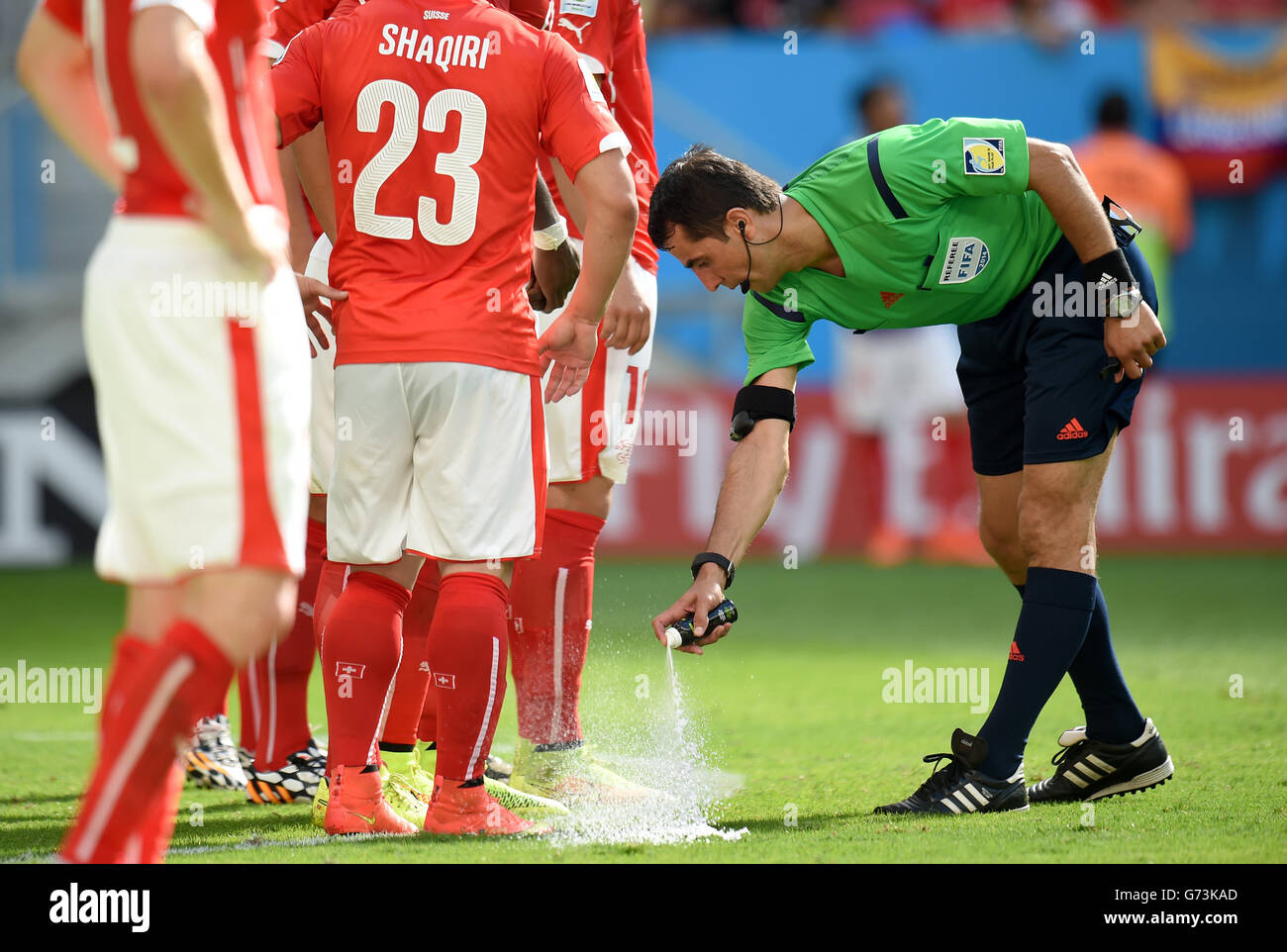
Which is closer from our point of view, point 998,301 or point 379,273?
point 379,273

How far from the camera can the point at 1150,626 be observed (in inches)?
310

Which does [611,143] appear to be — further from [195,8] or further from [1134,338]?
[1134,338]

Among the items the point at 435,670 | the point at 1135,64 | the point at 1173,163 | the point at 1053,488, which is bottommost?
the point at 435,670

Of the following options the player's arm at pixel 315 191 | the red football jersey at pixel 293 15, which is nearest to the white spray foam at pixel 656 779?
the player's arm at pixel 315 191

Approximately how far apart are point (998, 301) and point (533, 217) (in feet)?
4.21

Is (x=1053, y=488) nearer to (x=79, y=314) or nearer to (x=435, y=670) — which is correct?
(x=435, y=670)

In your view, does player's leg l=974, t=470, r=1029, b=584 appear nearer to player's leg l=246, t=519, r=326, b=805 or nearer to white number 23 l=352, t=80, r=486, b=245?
white number 23 l=352, t=80, r=486, b=245

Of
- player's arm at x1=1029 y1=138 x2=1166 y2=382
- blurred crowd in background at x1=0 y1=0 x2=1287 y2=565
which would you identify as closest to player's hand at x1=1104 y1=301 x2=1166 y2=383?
player's arm at x1=1029 y1=138 x2=1166 y2=382

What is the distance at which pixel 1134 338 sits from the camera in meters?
4.08

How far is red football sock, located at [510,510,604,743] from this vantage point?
14.4 ft

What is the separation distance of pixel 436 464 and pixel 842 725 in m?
2.34

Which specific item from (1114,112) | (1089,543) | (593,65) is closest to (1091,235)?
(1089,543)

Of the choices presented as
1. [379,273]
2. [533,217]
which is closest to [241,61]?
[379,273]

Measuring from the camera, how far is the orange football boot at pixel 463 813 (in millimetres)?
3713
